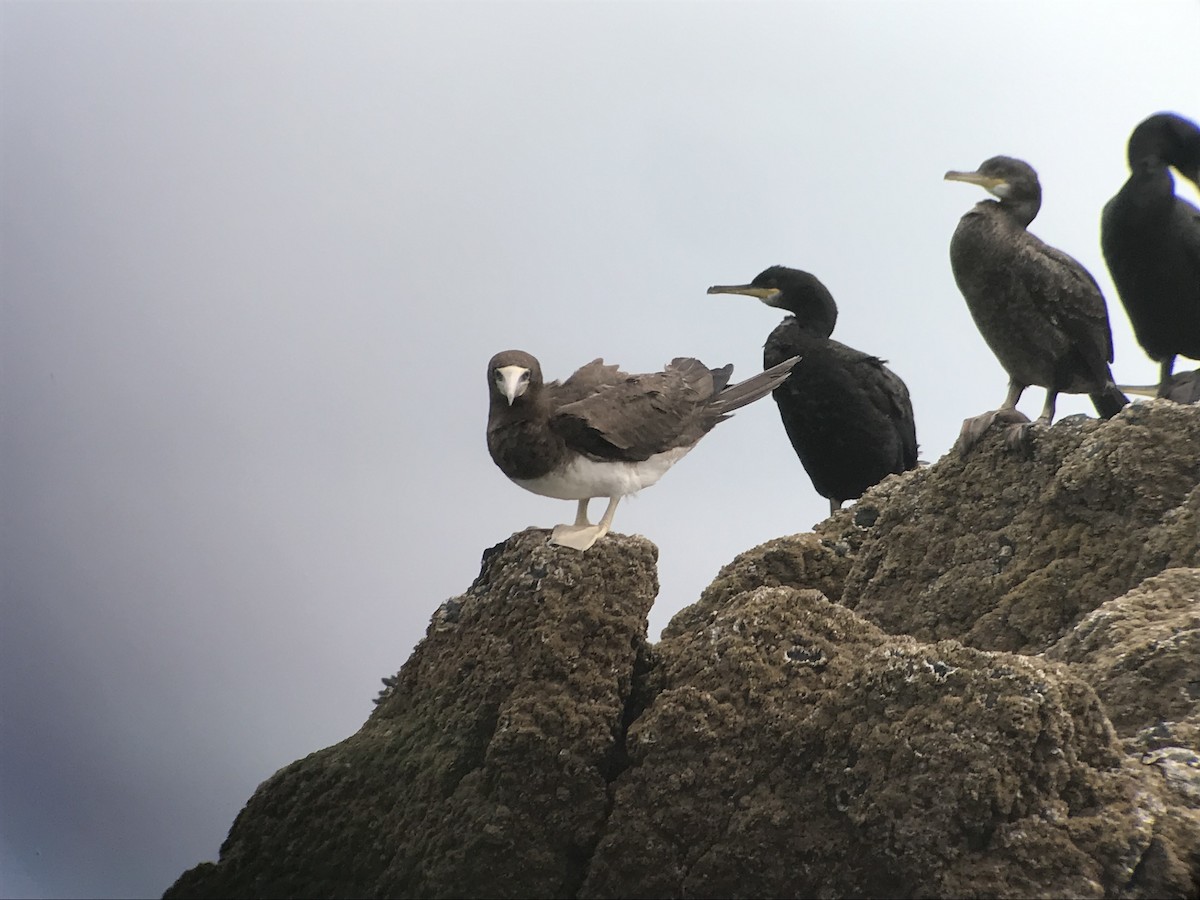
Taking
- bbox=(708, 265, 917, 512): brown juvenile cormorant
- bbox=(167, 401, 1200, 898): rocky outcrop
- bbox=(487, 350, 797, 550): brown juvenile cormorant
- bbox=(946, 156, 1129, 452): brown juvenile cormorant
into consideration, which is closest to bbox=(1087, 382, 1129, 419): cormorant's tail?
bbox=(946, 156, 1129, 452): brown juvenile cormorant

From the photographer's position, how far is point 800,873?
2938 mm

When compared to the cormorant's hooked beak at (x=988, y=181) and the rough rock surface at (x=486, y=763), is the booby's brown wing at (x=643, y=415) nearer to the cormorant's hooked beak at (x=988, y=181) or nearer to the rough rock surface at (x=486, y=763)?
the rough rock surface at (x=486, y=763)

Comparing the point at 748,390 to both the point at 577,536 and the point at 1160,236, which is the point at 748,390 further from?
the point at 1160,236

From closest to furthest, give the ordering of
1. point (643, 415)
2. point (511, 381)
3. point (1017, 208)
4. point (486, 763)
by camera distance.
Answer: point (486, 763) < point (511, 381) < point (643, 415) < point (1017, 208)

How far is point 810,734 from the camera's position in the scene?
306 cm

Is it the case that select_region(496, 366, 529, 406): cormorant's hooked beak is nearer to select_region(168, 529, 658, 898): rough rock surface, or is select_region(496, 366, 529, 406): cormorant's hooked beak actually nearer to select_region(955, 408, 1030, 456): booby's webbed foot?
select_region(168, 529, 658, 898): rough rock surface

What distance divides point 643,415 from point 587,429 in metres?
0.29

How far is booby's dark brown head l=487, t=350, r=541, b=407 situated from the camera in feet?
12.1

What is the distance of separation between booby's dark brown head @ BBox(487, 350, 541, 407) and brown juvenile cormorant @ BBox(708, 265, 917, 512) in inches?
109

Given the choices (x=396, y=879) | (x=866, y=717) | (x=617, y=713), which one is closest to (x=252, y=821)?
(x=396, y=879)

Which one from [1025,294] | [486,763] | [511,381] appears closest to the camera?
[486,763]

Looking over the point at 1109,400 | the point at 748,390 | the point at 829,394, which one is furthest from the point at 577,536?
the point at 829,394

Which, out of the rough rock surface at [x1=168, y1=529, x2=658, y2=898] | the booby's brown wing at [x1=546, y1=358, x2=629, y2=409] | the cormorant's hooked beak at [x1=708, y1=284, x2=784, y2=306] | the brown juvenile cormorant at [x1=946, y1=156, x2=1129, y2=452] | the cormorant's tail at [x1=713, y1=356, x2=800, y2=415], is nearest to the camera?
the rough rock surface at [x1=168, y1=529, x2=658, y2=898]

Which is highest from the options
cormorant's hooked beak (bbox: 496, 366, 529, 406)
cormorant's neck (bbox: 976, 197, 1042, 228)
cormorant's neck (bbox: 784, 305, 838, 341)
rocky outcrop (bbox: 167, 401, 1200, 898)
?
cormorant's neck (bbox: 784, 305, 838, 341)
